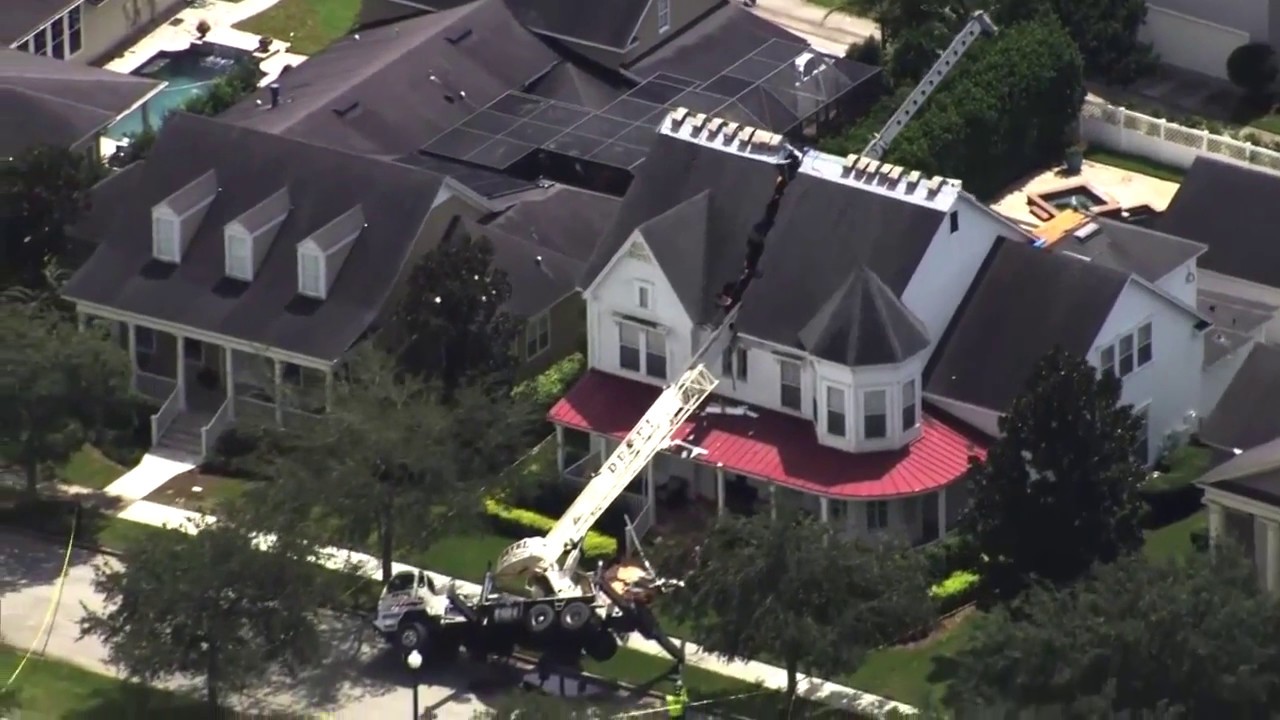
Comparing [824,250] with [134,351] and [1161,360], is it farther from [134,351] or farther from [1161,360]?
[134,351]

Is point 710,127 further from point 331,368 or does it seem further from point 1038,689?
point 1038,689

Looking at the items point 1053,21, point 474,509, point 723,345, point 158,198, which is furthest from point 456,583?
point 1053,21

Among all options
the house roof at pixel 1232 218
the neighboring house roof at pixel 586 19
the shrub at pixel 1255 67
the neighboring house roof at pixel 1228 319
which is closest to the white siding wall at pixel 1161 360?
the neighboring house roof at pixel 1228 319

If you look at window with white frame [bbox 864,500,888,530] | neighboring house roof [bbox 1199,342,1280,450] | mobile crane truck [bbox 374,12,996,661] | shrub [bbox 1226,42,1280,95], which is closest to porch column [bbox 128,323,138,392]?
mobile crane truck [bbox 374,12,996,661]

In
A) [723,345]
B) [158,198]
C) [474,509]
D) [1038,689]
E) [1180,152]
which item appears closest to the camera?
[1038,689]

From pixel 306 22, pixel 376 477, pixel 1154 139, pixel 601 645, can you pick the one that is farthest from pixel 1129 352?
pixel 306 22
